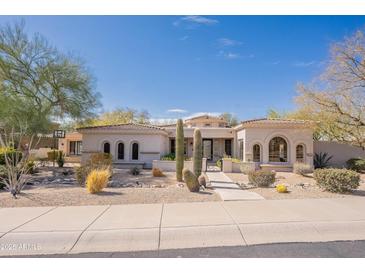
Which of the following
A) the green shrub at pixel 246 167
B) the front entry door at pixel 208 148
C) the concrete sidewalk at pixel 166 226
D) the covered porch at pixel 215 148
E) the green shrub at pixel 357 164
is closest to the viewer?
the concrete sidewalk at pixel 166 226

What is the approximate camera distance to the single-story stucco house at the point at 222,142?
1952cm

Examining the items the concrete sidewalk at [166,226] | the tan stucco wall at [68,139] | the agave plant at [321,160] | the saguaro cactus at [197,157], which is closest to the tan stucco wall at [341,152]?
the agave plant at [321,160]

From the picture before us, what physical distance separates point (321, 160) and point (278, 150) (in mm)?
4567

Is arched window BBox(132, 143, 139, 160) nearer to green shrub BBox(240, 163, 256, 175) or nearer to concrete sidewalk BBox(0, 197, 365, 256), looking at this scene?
green shrub BBox(240, 163, 256, 175)

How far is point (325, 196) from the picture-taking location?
943 cm

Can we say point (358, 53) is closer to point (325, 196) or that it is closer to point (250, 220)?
point (325, 196)

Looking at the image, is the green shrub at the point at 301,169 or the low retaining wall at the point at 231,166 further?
the low retaining wall at the point at 231,166

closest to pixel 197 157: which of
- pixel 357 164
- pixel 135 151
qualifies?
pixel 135 151

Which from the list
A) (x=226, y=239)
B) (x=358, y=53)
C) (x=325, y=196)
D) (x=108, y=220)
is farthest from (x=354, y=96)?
(x=108, y=220)

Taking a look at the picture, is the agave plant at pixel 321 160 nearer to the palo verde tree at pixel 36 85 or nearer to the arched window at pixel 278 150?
the arched window at pixel 278 150

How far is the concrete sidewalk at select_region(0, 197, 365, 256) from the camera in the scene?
16.8ft

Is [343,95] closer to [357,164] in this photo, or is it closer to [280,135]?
[280,135]

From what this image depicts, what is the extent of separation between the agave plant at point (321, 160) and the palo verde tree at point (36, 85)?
2043cm

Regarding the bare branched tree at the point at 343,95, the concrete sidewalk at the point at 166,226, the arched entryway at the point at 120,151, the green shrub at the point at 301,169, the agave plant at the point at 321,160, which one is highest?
the bare branched tree at the point at 343,95
